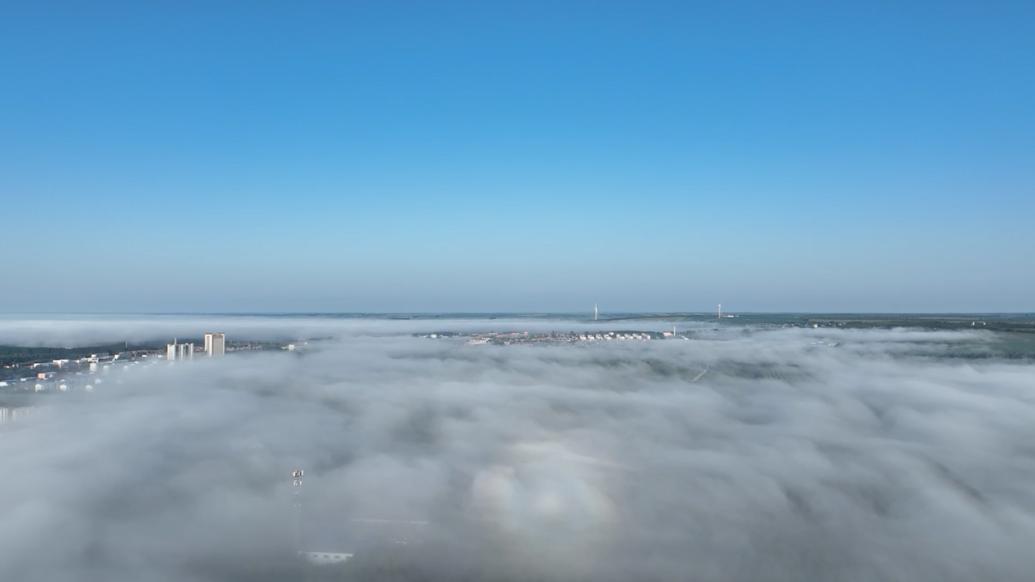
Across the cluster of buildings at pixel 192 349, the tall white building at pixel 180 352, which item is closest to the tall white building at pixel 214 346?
the cluster of buildings at pixel 192 349

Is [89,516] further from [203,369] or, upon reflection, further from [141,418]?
[203,369]

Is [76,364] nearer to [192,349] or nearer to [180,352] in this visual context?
[180,352]

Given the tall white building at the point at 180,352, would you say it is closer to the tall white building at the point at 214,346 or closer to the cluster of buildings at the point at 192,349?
the cluster of buildings at the point at 192,349

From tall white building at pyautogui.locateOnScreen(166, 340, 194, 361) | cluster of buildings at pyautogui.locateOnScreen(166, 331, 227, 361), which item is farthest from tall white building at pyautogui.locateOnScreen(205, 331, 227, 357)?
tall white building at pyautogui.locateOnScreen(166, 340, 194, 361)

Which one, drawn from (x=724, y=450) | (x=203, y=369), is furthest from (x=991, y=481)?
(x=203, y=369)

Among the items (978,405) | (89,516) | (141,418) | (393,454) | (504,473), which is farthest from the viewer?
(978,405)

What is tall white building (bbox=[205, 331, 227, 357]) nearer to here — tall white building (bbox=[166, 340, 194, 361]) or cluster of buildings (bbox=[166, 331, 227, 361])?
cluster of buildings (bbox=[166, 331, 227, 361])

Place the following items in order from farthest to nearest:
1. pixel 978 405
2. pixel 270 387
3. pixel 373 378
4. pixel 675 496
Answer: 1. pixel 373 378
2. pixel 270 387
3. pixel 978 405
4. pixel 675 496

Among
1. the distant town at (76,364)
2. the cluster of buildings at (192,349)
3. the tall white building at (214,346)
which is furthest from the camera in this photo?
the tall white building at (214,346)
